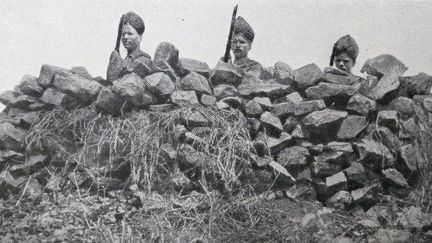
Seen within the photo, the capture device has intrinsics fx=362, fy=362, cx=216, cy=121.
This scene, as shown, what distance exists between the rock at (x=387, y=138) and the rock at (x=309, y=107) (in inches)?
24.3

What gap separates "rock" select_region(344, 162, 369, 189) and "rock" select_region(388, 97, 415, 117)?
85 centimetres

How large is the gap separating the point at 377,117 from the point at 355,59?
129cm

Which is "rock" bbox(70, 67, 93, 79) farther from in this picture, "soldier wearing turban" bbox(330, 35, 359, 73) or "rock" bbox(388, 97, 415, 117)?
"rock" bbox(388, 97, 415, 117)

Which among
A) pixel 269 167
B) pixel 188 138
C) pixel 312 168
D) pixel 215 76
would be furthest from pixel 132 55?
pixel 312 168

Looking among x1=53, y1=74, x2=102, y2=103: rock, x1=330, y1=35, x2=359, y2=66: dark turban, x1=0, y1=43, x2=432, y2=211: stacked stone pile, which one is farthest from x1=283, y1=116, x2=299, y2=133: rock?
x1=53, y1=74, x2=102, y2=103: rock

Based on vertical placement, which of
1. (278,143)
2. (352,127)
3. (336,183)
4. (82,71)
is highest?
(82,71)

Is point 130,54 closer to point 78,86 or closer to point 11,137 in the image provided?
point 78,86

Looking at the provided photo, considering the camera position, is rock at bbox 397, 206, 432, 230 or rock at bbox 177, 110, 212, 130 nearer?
rock at bbox 397, 206, 432, 230

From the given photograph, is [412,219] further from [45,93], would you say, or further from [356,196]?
[45,93]

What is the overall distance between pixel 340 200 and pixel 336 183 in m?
0.17

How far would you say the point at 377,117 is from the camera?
3.93m

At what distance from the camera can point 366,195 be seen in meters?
3.56

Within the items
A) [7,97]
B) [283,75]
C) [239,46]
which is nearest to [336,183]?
[283,75]

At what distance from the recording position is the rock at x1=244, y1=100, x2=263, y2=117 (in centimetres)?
401
